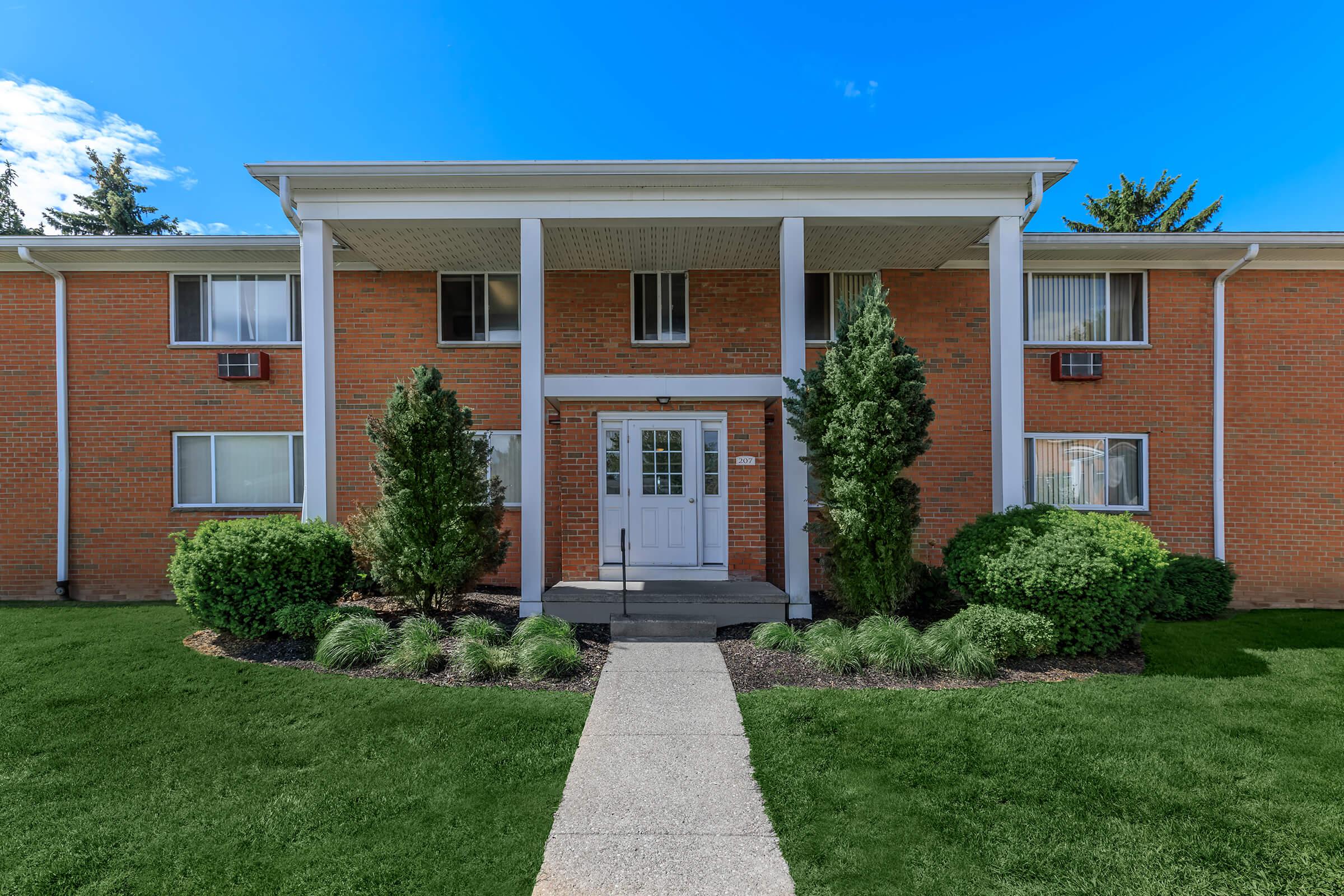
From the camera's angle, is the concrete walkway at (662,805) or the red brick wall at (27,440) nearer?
the concrete walkway at (662,805)

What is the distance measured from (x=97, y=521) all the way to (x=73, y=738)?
253 inches

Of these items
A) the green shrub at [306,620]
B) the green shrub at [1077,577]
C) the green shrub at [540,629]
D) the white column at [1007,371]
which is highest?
the white column at [1007,371]

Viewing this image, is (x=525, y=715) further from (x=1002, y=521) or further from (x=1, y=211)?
(x=1, y=211)

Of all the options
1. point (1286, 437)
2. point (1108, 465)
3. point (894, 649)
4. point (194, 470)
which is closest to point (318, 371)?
point (194, 470)

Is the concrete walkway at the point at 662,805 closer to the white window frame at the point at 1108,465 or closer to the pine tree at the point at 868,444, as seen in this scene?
the pine tree at the point at 868,444

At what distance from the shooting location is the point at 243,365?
918 cm

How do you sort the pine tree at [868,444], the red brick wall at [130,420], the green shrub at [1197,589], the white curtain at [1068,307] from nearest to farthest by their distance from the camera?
the pine tree at [868,444], the green shrub at [1197,589], the red brick wall at [130,420], the white curtain at [1068,307]

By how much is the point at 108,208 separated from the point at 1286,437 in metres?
33.9

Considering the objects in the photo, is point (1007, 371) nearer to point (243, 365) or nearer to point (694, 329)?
point (694, 329)

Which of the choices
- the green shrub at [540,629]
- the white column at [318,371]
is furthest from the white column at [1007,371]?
Answer: the white column at [318,371]

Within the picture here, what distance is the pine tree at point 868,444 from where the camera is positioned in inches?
261

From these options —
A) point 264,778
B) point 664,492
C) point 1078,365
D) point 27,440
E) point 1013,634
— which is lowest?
point 264,778

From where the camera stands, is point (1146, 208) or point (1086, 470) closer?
point (1086, 470)

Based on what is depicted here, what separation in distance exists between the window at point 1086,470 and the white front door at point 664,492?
197 inches
